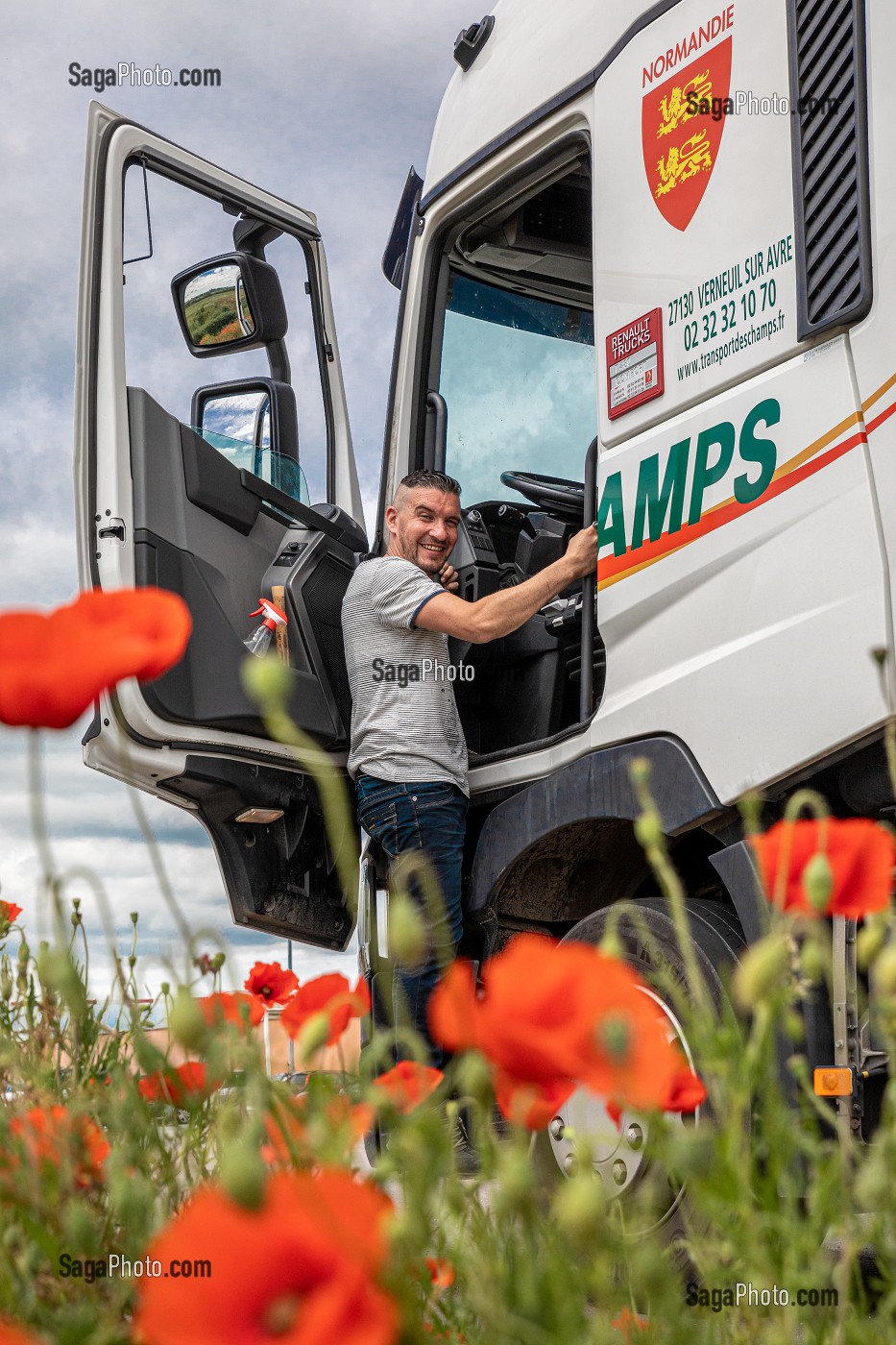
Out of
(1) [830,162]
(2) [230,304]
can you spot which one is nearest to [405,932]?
(1) [830,162]

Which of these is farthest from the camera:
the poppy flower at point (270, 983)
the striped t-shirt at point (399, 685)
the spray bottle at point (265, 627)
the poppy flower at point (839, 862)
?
the spray bottle at point (265, 627)

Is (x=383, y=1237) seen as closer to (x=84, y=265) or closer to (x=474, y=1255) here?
(x=474, y=1255)

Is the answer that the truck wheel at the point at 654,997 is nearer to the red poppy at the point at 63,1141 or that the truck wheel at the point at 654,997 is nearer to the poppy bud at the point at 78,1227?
the red poppy at the point at 63,1141

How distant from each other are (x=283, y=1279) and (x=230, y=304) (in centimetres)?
420

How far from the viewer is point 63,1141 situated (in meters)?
1.05

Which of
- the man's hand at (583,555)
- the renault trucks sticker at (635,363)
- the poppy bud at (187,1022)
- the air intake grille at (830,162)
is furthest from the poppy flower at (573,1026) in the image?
the man's hand at (583,555)

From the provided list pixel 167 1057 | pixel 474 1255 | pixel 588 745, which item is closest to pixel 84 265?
pixel 588 745

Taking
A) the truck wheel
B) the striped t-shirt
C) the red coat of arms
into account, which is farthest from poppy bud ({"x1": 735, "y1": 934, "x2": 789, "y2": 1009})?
the striped t-shirt

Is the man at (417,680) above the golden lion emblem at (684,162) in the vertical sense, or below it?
below

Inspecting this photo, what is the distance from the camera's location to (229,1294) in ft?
1.87

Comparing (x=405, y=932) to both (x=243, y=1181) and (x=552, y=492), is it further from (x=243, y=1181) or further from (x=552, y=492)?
(x=552, y=492)

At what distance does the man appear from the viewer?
12.7ft

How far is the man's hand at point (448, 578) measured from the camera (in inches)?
170

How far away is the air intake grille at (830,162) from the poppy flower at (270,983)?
1839 mm
